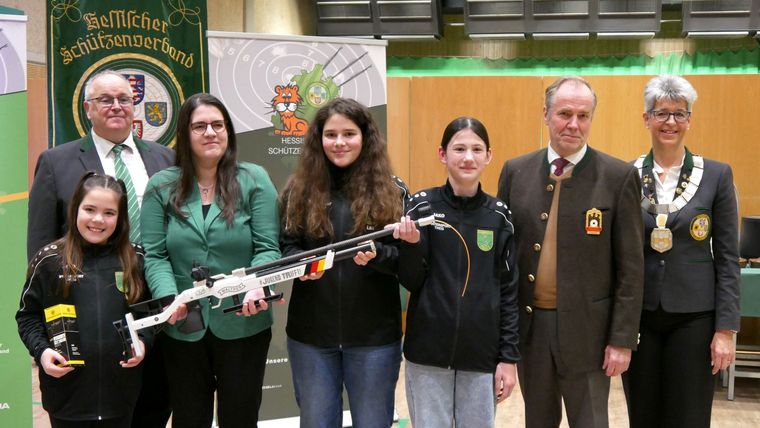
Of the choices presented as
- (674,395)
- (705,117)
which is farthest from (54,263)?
(705,117)

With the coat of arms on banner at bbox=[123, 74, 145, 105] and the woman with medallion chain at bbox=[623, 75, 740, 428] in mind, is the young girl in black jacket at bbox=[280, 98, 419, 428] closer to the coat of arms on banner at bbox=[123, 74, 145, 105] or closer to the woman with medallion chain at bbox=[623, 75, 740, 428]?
the woman with medallion chain at bbox=[623, 75, 740, 428]

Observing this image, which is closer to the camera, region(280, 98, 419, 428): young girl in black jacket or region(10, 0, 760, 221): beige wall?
region(280, 98, 419, 428): young girl in black jacket

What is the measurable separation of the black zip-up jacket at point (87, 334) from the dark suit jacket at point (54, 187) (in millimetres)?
232

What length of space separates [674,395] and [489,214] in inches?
40.4

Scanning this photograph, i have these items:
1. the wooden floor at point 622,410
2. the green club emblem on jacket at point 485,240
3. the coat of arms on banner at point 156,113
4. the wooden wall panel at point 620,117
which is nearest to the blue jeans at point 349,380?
the green club emblem on jacket at point 485,240

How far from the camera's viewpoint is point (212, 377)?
2.53 meters

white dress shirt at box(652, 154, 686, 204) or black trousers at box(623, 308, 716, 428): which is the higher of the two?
white dress shirt at box(652, 154, 686, 204)

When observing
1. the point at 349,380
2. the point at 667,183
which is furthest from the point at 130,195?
the point at 667,183

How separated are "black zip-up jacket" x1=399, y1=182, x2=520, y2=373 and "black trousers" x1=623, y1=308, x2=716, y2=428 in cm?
60

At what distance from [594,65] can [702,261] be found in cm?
595

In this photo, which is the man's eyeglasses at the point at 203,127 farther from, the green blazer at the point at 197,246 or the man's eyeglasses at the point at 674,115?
the man's eyeglasses at the point at 674,115

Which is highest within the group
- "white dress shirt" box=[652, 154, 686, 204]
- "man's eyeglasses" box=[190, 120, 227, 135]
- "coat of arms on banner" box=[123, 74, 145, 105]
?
"coat of arms on banner" box=[123, 74, 145, 105]

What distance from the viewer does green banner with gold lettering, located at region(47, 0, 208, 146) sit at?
11.9 feet

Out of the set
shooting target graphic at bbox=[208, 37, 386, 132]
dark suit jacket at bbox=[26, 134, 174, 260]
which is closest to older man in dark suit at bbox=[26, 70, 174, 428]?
dark suit jacket at bbox=[26, 134, 174, 260]
